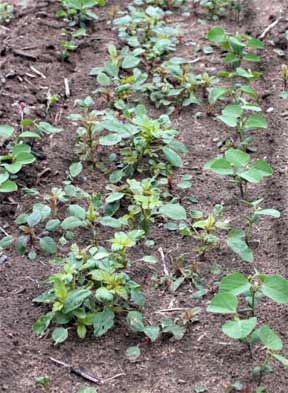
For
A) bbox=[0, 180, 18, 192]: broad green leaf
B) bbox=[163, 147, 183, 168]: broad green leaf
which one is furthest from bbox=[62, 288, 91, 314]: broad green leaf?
bbox=[163, 147, 183, 168]: broad green leaf

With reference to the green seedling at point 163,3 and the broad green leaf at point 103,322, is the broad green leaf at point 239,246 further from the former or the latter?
the green seedling at point 163,3

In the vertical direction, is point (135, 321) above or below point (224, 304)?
below

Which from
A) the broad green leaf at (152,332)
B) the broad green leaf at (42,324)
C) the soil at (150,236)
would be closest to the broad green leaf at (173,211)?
the soil at (150,236)

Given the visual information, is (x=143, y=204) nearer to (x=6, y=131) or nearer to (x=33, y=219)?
(x=33, y=219)

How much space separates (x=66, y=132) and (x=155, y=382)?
132cm

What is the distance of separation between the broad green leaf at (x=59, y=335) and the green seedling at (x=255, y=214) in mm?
758

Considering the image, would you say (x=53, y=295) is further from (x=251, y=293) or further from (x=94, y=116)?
(x=94, y=116)

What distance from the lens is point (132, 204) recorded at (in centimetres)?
292

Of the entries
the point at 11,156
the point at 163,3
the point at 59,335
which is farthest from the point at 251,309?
the point at 163,3

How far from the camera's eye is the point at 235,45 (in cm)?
365

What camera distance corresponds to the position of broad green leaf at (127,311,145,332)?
244 centimetres

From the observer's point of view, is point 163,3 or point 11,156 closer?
point 11,156

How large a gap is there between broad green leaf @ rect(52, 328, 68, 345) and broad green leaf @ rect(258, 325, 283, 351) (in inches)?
22.6

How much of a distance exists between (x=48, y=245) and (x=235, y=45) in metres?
1.45
